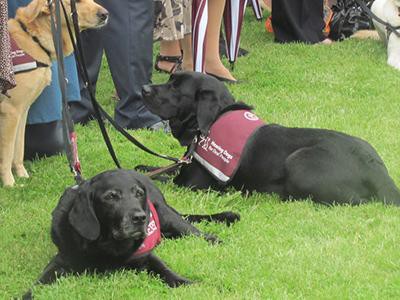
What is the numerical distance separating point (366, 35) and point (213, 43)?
2.73 metres

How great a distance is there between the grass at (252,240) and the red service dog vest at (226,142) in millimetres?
162

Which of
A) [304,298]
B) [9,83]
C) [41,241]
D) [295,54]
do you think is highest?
[9,83]

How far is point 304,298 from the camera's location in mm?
3619

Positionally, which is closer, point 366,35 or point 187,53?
point 187,53

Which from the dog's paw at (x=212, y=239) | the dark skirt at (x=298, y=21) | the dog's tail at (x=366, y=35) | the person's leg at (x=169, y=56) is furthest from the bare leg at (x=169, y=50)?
the dog's paw at (x=212, y=239)

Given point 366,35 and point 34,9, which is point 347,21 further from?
point 34,9

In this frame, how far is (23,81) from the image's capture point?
5.47m

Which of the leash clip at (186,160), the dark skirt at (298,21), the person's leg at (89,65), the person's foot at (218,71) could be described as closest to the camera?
the leash clip at (186,160)

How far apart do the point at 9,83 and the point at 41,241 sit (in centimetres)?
85

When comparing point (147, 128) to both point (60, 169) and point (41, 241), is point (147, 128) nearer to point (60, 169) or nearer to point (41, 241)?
point (60, 169)

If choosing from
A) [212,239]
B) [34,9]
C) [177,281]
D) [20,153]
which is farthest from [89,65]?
[177,281]

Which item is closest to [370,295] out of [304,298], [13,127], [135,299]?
[304,298]

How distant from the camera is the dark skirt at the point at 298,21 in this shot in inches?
393

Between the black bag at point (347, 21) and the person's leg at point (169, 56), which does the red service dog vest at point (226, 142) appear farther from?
the black bag at point (347, 21)
